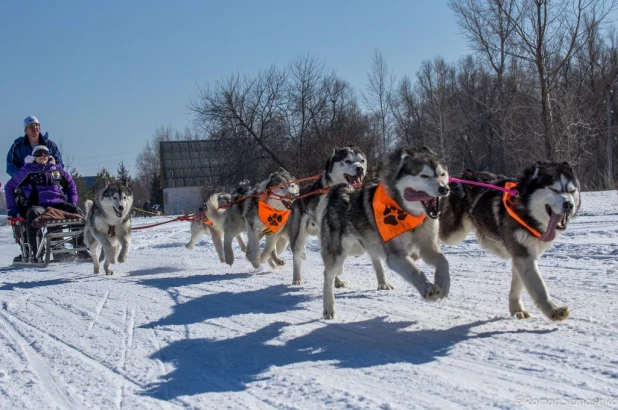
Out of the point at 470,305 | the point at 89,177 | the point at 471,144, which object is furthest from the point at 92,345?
the point at 89,177

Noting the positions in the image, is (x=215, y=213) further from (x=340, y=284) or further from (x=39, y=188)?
(x=340, y=284)

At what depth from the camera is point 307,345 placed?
4.19m

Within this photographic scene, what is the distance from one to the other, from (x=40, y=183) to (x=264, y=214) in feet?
15.4

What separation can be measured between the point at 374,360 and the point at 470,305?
75.0 inches

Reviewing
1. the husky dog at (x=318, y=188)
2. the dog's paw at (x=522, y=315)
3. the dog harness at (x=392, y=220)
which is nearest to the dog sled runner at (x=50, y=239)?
the husky dog at (x=318, y=188)

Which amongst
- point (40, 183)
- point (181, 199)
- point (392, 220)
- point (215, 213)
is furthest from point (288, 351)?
point (181, 199)

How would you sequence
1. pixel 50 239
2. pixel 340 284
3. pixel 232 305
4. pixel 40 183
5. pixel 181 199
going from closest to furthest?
pixel 232 305 < pixel 340 284 < pixel 50 239 < pixel 40 183 < pixel 181 199

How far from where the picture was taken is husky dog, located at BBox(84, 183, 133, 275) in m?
9.08

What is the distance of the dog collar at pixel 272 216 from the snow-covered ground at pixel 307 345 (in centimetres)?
83

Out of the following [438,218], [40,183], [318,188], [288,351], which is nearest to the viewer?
[288,351]

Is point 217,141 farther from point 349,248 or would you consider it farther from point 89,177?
point 89,177

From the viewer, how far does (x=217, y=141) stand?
1030 inches

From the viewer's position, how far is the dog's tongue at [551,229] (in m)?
4.42

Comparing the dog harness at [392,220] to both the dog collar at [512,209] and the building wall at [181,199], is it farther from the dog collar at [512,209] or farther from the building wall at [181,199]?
the building wall at [181,199]
